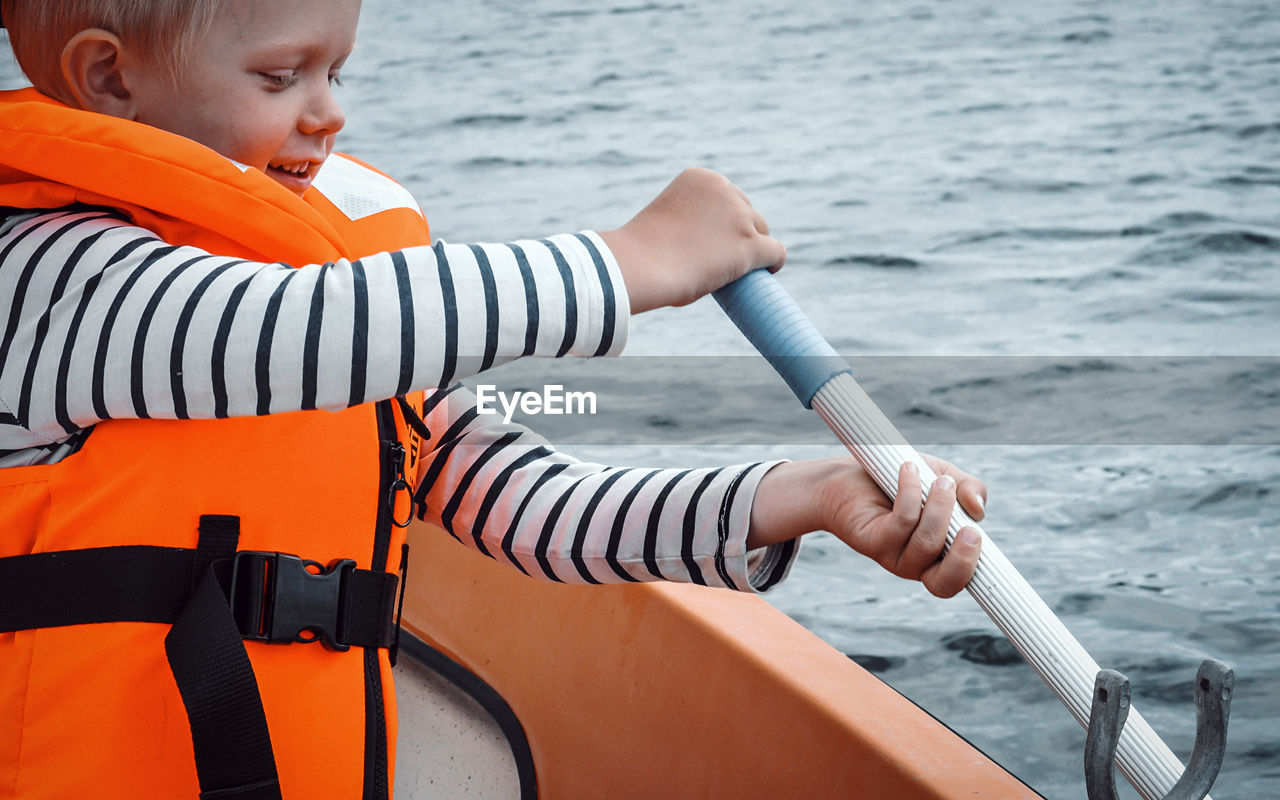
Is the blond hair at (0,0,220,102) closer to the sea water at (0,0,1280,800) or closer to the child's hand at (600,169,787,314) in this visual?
the child's hand at (600,169,787,314)

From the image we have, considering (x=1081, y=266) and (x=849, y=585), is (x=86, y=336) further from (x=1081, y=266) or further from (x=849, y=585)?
(x=1081, y=266)

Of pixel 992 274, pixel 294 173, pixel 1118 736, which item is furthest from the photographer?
pixel 992 274

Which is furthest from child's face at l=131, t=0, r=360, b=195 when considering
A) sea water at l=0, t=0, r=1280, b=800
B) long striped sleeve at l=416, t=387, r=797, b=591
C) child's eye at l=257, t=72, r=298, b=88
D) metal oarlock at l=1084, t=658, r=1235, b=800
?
sea water at l=0, t=0, r=1280, b=800

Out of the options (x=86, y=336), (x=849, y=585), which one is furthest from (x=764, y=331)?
(x=849, y=585)

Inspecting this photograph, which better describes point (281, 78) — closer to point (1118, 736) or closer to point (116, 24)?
point (116, 24)

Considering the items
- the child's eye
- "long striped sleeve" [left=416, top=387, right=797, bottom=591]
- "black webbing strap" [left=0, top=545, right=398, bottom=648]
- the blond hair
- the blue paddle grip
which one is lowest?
"long striped sleeve" [left=416, top=387, right=797, bottom=591]

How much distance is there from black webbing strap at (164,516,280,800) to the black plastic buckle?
0.06 feet

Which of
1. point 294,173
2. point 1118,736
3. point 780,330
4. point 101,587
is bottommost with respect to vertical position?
point 1118,736

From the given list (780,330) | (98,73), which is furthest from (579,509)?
(98,73)

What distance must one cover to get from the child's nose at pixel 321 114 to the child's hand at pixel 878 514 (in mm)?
411

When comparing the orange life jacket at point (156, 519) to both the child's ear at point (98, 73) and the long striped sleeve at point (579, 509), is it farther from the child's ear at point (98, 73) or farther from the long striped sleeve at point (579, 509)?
the long striped sleeve at point (579, 509)

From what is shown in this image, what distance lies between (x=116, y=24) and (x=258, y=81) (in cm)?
9

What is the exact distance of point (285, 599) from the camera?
890 millimetres

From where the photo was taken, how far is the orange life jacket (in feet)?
2.68
